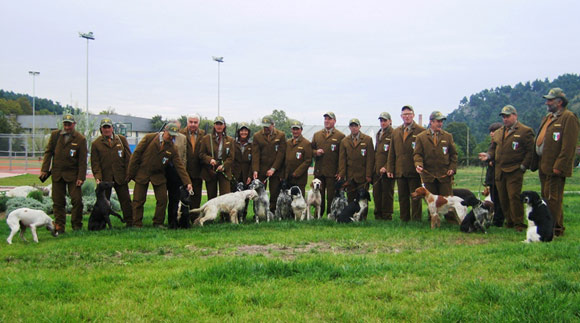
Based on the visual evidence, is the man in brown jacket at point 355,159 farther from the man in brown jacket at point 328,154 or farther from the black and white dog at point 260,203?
the black and white dog at point 260,203

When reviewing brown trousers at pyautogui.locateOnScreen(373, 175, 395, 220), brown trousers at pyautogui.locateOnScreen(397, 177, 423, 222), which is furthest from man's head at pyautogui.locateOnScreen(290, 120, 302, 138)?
brown trousers at pyautogui.locateOnScreen(397, 177, 423, 222)

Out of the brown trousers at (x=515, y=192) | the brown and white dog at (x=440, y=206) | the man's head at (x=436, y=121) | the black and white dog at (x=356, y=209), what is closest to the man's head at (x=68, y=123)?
the black and white dog at (x=356, y=209)

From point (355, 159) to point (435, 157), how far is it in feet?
5.86

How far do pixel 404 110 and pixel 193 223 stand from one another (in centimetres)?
517

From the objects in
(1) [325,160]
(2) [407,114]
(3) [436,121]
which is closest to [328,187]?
(1) [325,160]

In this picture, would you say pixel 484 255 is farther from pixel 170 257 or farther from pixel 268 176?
pixel 268 176

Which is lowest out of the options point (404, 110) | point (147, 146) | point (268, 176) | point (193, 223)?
point (193, 223)

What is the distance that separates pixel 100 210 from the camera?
29.4ft

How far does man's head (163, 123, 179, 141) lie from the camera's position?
9336 millimetres

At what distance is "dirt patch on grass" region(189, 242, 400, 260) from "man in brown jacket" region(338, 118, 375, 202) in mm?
3364

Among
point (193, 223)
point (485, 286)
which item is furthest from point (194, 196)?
point (485, 286)

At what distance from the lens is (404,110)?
1027cm

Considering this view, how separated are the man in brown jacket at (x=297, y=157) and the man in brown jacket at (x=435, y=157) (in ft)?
8.09

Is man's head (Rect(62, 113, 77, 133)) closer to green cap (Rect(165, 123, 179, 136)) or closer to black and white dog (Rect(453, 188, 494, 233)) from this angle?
green cap (Rect(165, 123, 179, 136))
